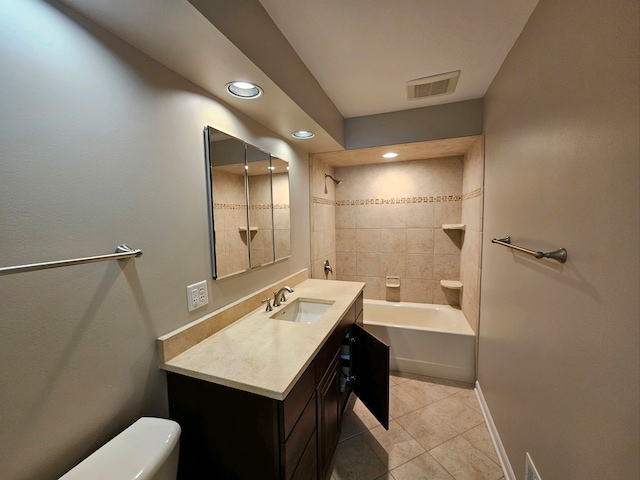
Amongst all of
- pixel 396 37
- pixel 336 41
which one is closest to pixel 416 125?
pixel 396 37

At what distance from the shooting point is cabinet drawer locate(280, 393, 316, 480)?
0.94 m

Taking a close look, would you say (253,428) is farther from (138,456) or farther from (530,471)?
(530,471)

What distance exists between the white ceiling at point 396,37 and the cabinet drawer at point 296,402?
163 centimetres

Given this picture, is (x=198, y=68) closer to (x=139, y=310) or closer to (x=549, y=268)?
(x=139, y=310)

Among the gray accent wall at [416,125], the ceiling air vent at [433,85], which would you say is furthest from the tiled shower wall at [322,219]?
the ceiling air vent at [433,85]

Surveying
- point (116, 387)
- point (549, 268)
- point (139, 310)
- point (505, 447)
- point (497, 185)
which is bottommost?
point (505, 447)

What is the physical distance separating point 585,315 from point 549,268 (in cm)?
25

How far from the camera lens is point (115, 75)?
3.04ft

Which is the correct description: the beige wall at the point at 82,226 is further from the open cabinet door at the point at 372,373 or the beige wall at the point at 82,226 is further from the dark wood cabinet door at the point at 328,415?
the open cabinet door at the point at 372,373

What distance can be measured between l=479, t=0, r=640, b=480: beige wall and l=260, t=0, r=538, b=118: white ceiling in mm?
148

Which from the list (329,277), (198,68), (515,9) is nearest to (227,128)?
(198,68)

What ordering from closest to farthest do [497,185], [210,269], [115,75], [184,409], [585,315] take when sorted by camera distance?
1. [585,315]
2. [115,75]
3. [184,409]
4. [210,269]
5. [497,185]

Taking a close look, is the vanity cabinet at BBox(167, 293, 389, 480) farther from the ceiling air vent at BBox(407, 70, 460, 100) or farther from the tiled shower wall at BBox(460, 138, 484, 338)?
the ceiling air vent at BBox(407, 70, 460, 100)

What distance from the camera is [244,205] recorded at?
163 centimetres
